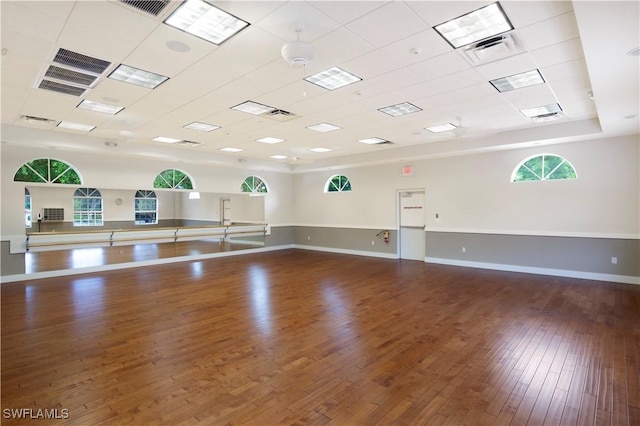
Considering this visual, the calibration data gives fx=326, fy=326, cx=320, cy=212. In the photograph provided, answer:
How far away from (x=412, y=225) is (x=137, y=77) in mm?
7144

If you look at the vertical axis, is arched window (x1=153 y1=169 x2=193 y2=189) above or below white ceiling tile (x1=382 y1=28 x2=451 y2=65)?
below

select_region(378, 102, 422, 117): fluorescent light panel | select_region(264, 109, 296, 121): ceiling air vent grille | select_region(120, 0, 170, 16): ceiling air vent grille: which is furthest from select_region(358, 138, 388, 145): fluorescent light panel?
select_region(120, 0, 170, 16): ceiling air vent grille

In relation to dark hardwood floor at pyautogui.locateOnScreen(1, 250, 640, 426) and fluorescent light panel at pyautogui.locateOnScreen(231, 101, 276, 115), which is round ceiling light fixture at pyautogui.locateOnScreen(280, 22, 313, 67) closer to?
fluorescent light panel at pyautogui.locateOnScreen(231, 101, 276, 115)

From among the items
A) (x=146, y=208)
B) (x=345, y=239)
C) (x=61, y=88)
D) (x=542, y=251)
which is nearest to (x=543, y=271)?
(x=542, y=251)

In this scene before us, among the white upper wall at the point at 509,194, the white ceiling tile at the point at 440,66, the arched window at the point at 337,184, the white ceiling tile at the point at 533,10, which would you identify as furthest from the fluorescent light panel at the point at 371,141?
the white ceiling tile at the point at 533,10

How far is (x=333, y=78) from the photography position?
394 centimetres

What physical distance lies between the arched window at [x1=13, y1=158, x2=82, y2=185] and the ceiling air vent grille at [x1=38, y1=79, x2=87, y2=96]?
10.9ft

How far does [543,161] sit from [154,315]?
25.3 ft

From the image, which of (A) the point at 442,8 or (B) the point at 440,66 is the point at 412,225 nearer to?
(B) the point at 440,66

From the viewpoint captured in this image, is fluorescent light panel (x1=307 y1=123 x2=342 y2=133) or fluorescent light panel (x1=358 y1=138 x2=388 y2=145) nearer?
fluorescent light panel (x1=307 y1=123 x2=342 y2=133)

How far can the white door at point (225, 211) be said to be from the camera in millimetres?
10305

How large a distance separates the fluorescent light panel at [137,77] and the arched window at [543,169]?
6.98 metres

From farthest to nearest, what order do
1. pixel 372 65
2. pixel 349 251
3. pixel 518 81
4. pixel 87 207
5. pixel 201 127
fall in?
pixel 87 207
pixel 349 251
pixel 201 127
pixel 518 81
pixel 372 65

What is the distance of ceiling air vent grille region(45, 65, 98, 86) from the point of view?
11.8 feet
